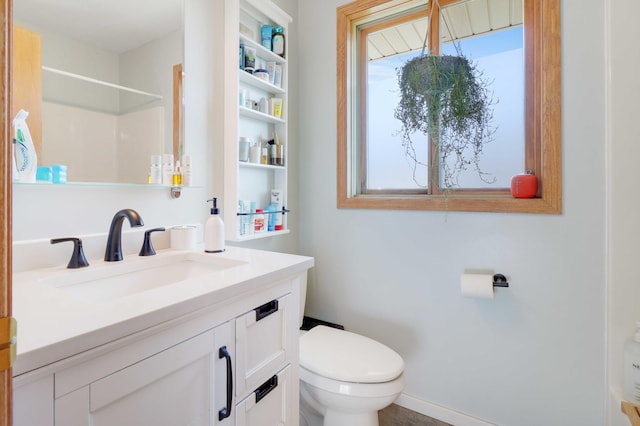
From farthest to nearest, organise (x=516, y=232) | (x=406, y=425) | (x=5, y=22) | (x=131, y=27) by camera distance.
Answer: (x=406, y=425), (x=516, y=232), (x=131, y=27), (x=5, y=22)

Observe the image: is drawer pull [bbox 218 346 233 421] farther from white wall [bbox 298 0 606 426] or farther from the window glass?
the window glass

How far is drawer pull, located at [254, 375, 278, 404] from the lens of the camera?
2.84ft

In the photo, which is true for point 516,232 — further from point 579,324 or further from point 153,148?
point 153,148

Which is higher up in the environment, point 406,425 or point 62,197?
point 62,197

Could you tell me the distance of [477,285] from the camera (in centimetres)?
135

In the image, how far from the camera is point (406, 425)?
4.98 ft

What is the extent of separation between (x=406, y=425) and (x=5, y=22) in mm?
1894

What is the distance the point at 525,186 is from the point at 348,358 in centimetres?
106

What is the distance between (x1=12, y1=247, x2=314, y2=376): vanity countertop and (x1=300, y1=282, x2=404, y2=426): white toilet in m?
0.53

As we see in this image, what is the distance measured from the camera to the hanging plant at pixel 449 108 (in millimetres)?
1418

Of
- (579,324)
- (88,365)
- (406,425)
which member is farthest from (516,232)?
(88,365)

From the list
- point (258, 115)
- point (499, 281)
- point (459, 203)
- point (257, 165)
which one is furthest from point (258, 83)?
point (499, 281)

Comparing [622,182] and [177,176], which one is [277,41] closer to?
[177,176]

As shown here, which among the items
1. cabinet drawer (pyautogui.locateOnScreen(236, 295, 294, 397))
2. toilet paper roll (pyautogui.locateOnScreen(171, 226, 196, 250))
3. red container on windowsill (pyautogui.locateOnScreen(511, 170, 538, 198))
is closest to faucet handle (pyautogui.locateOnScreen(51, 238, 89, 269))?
toilet paper roll (pyautogui.locateOnScreen(171, 226, 196, 250))
